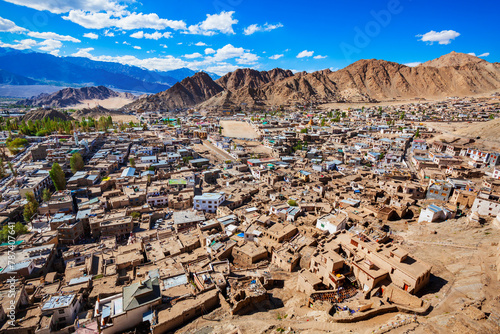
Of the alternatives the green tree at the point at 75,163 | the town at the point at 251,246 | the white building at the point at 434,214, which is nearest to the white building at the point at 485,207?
the town at the point at 251,246

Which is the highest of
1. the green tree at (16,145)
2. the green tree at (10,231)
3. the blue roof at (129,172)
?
the green tree at (16,145)

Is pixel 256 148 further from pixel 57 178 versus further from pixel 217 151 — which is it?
pixel 57 178

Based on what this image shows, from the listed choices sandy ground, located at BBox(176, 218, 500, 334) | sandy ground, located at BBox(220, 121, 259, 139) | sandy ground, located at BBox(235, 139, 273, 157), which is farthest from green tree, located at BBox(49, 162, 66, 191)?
sandy ground, located at BBox(220, 121, 259, 139)

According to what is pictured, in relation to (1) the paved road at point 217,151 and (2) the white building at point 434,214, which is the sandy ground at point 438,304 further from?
(1) the paved road at point 217,151

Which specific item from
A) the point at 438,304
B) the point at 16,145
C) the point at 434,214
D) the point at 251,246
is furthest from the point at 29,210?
the point at 434,214

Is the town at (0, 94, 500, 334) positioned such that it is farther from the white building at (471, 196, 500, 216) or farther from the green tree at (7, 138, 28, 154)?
the green tree at (7, 138, 28, 154)

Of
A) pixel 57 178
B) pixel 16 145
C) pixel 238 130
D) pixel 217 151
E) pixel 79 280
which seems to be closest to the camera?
pixel 79 280
